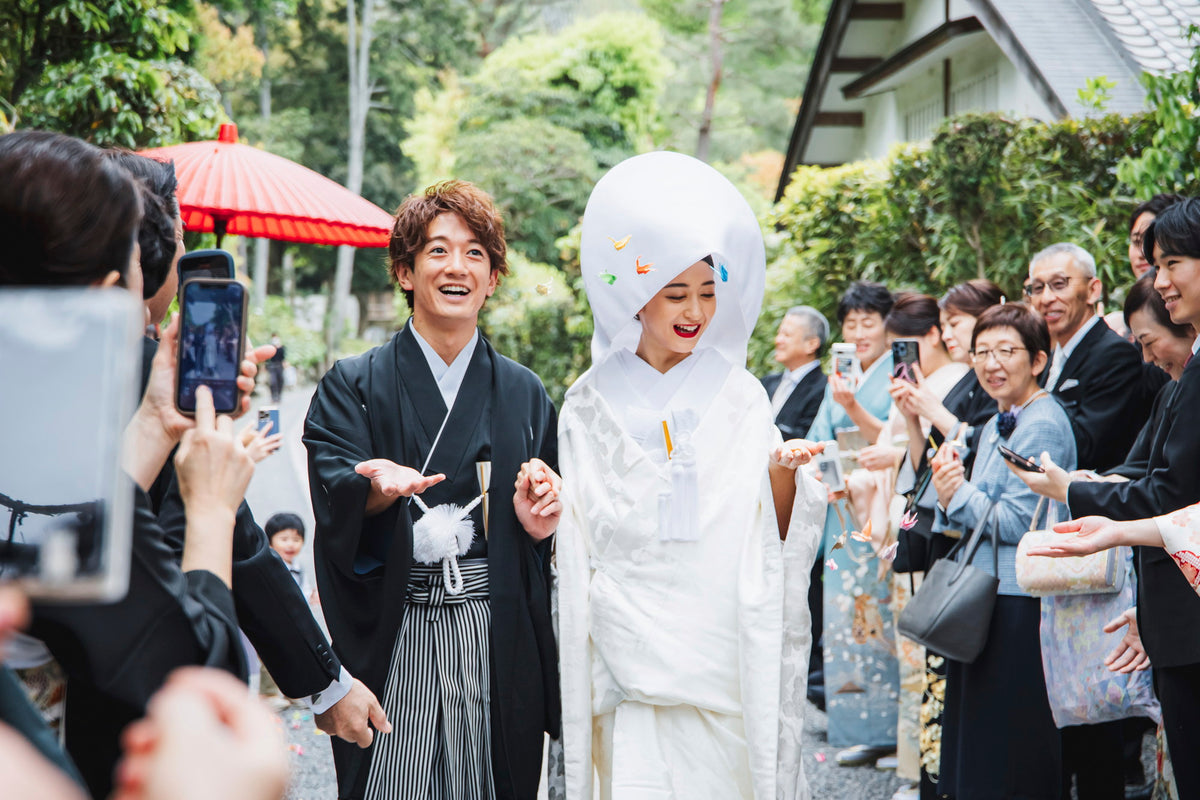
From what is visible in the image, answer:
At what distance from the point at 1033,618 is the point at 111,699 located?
11.5 feet

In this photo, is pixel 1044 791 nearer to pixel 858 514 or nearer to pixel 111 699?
pixel 858 514

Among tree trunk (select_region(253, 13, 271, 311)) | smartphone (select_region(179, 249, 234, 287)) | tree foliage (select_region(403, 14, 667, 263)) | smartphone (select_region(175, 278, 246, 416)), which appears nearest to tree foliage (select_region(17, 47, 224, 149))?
smartphone (select_region(179, 249, 234, 287))

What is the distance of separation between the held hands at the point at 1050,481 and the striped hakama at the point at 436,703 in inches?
76.5

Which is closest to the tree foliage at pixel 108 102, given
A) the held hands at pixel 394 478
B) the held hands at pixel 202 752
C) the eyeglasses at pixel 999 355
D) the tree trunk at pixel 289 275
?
the held hands at pixel 394 478

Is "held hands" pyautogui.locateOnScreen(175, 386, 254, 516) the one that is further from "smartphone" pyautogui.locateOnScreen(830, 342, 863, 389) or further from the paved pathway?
"smartphone" pyautogui.locateOnScreen(830, 342, 863, 389)

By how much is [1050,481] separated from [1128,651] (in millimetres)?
610

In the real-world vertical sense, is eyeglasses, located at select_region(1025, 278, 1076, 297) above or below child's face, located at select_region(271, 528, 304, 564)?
above

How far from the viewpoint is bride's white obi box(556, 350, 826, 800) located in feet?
10.4

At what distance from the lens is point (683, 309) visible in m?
3.38

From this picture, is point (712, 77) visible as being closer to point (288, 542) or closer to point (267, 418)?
point (288, 542)

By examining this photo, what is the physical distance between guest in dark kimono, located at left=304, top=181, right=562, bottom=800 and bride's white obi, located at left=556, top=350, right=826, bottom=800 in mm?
134

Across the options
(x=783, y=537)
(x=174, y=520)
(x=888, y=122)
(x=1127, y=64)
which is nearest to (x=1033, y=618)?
(x=783, y=537)

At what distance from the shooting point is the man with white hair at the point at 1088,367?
14.3ft

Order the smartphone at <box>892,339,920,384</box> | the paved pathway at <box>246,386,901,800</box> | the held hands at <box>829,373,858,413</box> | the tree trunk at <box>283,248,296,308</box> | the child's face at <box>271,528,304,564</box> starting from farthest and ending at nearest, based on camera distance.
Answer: the tree trunk at <box>283,248,296,308</box>, the child's face at <box>271,528,304,564</box>, the held hands at <box>829,373,858,413</box>, the paved pathway at <box>246,386,901,800</box>, the smartphone at <box>892,339,920,384</box>
